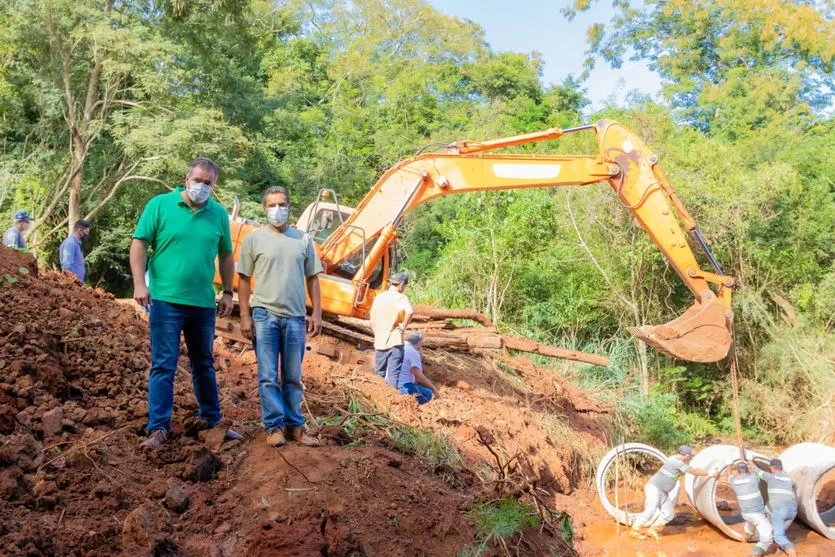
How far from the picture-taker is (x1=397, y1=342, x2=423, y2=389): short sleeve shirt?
9.84 metres

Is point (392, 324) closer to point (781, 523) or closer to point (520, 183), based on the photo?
point (520, 183)

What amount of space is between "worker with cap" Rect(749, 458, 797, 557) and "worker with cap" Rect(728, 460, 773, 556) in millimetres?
123

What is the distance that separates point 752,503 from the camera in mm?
9656

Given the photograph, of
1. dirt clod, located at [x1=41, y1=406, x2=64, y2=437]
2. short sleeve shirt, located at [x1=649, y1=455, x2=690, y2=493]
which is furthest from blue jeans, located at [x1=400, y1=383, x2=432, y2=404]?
dirt clod, located at [x1=41, y1=406, x2=64, y2=437]

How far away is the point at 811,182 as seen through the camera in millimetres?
19859

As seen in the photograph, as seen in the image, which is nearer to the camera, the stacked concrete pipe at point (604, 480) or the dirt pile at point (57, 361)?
the dirt pile at point (57, 361)

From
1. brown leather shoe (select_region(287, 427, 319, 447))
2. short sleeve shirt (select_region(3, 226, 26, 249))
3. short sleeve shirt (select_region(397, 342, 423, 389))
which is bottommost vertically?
short sleeve shirt (select_region(397, 342, 423, 389))

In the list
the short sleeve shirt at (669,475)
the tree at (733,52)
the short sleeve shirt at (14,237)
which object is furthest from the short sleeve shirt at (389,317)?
the tree at (733,52)

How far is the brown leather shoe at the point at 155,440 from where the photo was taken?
16.4ft

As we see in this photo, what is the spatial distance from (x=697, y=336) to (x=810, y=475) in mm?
2310

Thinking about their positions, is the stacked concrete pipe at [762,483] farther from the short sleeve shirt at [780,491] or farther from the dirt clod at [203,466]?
the dirt clod at [203,466]

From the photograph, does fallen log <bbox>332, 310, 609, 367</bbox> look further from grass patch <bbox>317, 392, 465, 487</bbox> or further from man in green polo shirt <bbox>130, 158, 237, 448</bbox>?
man in green polo shirt <bbox>130, 158, 237, 448</bbox>

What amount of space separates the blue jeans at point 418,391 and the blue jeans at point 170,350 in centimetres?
452

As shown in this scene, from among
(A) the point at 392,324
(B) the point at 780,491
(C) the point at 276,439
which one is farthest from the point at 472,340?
(C) the point at 276,439
